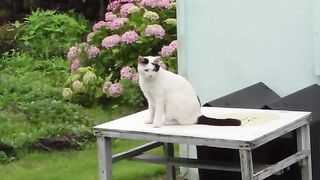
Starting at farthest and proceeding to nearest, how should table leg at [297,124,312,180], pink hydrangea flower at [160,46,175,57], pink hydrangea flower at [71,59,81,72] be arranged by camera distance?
1. pink hydrangea flower at [71,59,81,72]
2. pink hydrangea flower at [160,46,175,57]
3. table leg at [297,124,312,180]

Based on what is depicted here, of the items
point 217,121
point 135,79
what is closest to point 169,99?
point 217,121

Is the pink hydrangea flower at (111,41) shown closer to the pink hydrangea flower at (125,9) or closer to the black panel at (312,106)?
the pink hydrangea flower at (125,9)

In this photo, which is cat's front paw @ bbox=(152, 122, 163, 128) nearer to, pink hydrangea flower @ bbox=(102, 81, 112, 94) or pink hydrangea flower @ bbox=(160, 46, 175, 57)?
pink hydrangea flower @ bbox=(160, 46, 175, 57)

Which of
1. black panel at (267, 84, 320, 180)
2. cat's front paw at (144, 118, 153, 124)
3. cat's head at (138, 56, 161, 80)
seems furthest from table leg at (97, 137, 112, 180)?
black panel at (267, 84, 320, 180)

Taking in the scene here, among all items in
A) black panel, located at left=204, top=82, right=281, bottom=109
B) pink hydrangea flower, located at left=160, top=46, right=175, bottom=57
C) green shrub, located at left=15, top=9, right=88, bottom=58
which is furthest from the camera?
green shrub, located at left=15, top=9, right=88, bottom=58

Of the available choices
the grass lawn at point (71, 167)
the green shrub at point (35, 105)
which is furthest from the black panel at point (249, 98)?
the green shrub at point (35, 105)

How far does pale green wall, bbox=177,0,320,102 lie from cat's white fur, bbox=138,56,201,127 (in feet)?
2.76

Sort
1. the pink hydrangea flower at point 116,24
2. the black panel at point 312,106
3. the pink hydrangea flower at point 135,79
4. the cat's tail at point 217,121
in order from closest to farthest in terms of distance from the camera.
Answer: the cat's tail at point 217,121
the black panel at point 312,106
the pink hydrangea flower at point 135,79
the pink hydrangea flower at point 116,24

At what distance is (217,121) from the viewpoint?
4465 mm

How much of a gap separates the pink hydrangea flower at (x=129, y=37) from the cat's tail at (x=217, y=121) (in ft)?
11.2

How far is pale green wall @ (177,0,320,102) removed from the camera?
5.03m

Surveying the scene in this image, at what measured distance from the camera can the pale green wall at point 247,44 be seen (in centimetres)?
503

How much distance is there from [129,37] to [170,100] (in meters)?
3.39

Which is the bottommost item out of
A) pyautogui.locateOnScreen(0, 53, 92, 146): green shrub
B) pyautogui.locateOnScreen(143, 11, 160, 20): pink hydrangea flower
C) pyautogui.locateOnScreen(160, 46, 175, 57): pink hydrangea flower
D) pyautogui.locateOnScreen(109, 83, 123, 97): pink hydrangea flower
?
pyautogui.locateOnScreen(0, 53, 92, 146): green shrub
